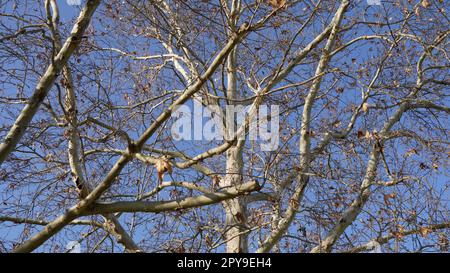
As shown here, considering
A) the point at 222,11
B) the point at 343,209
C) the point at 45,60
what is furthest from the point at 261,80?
the point at 45,60

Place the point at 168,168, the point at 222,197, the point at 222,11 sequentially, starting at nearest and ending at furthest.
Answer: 1. the point at 168,168
2. the point at 222,197
3. the point at 222,11

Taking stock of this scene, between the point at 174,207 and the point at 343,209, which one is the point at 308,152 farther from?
the point at 174,207

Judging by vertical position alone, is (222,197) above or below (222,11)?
below

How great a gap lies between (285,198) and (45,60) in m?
3.22

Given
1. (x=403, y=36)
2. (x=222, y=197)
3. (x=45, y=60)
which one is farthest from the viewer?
(x=403, y=36)

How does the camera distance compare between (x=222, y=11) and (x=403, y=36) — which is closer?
(x=222, y=11)


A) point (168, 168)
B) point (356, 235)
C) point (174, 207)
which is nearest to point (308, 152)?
point (356, 235)

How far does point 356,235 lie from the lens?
268 inches

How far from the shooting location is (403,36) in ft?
23.5

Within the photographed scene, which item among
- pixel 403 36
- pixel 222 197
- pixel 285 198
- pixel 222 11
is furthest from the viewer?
pixel 403 36

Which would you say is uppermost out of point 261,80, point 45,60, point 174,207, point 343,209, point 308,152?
point 261,80

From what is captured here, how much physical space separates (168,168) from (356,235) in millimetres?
3831
